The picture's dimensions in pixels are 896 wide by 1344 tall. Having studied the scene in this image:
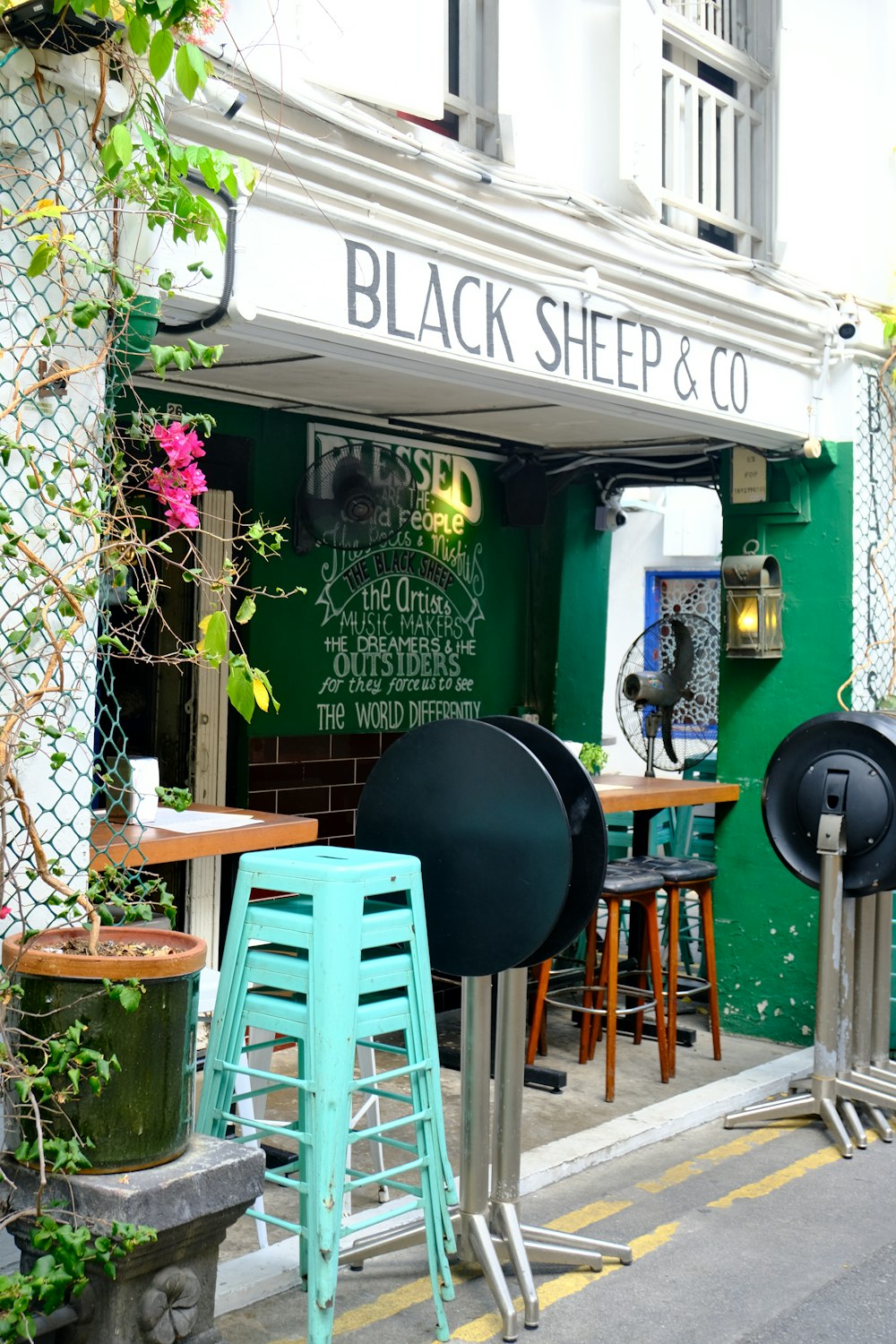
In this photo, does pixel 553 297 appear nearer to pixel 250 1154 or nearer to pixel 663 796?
pixel 663 796

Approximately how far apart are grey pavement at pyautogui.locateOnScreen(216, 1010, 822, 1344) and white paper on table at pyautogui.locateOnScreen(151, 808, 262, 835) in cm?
120

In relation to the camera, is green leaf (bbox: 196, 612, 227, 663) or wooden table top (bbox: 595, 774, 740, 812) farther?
wooden table top (bbox: 595, 774, 740, 812)

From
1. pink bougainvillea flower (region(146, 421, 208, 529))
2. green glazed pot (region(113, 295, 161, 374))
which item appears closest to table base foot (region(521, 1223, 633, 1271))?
pink bougainvillea flower (region(146, 421, 208, 529))

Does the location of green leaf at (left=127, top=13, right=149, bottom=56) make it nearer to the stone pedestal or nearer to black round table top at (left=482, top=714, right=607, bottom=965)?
A: black round table top at (left=482, top=714, right=607, bottom=965)

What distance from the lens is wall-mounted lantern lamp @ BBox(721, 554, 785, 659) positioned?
21.9 ft

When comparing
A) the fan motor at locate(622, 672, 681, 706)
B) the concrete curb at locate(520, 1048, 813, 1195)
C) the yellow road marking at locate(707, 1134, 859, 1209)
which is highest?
the fan motor at locate(622, 672, 681, 706)

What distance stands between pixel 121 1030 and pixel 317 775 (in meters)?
4.03

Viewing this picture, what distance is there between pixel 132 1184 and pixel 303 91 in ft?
9.45

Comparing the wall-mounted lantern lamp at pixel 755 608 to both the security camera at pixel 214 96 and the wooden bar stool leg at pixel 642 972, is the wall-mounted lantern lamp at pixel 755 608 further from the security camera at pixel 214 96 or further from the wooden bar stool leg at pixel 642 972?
the security camera at pixel 214 96

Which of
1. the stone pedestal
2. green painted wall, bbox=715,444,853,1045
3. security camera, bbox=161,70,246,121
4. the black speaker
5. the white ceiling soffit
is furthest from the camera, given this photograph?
the black speaker

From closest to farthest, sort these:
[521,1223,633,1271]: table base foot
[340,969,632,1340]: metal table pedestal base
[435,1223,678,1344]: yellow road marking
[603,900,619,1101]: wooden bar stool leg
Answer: [435,1223,678,1344]: yellow road marking < [340,969,632,1340]: metal table pedestal base < [521,1223,633,1271]: table base foot < [603,900,619,1101]: wooden bar stool leg

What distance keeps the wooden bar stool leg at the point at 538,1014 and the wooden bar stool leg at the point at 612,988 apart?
258 millimetres

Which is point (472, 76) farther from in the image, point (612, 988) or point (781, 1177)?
point (781, 1177)

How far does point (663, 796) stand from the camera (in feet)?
20.6
